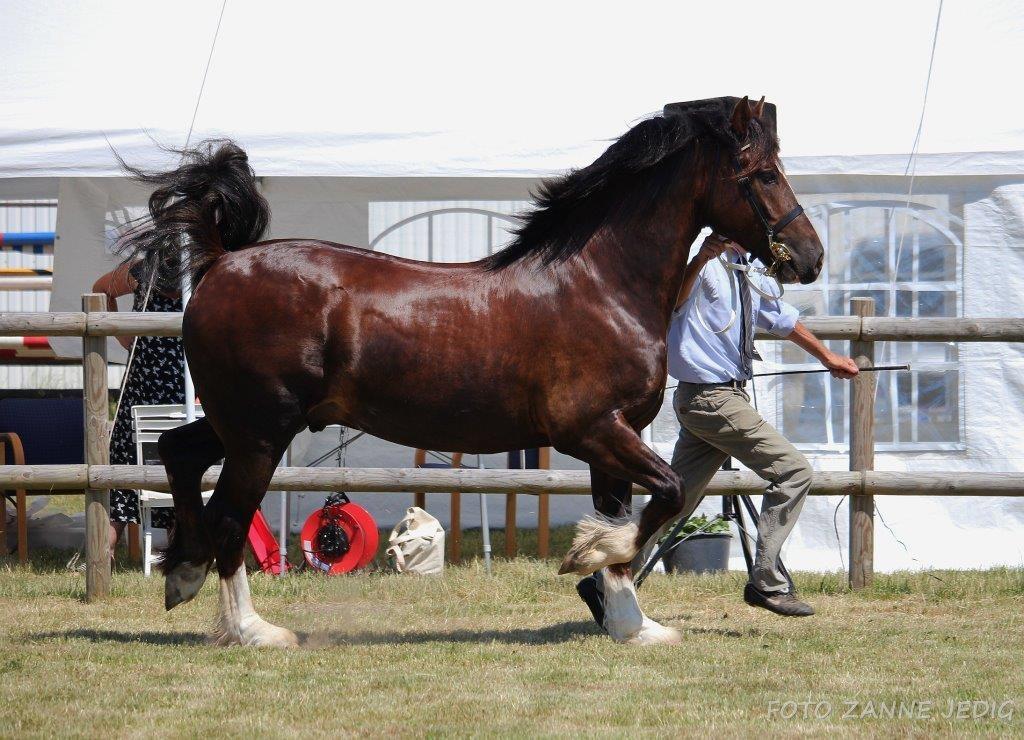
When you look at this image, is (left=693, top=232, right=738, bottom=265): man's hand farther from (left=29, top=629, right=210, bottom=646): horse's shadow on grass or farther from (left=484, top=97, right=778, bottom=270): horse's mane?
(left=29, top=629, right=210, bottom=646): horse's shadow on grass

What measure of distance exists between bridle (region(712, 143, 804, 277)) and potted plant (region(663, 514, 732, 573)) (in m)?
2.55

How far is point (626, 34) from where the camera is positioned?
25.1ft

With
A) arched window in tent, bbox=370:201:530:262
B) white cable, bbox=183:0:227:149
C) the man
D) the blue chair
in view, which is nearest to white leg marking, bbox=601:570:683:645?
the man

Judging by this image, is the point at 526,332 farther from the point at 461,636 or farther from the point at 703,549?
the point at 703,549

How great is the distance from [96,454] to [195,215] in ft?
5.89

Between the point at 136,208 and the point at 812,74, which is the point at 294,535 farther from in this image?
the point at 812,74

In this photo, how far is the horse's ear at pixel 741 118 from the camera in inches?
182

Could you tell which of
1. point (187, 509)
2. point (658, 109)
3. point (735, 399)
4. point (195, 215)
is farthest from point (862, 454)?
point (195, 215)

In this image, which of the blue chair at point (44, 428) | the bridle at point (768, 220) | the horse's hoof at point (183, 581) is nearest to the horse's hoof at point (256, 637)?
the horse's hoof at point (183, 581)

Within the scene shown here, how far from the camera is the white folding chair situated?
6855mm

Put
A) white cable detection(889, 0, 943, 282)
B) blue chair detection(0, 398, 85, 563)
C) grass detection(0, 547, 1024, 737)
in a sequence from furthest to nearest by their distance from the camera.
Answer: blue chair detection(0, 398, 85, 563)
white cable detection(889, 0, 943, 282)
grass detection(0, 547, 1024, 737)

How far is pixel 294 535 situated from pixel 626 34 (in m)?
4.18

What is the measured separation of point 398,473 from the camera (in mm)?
6223

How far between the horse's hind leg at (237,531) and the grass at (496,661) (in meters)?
0.14
